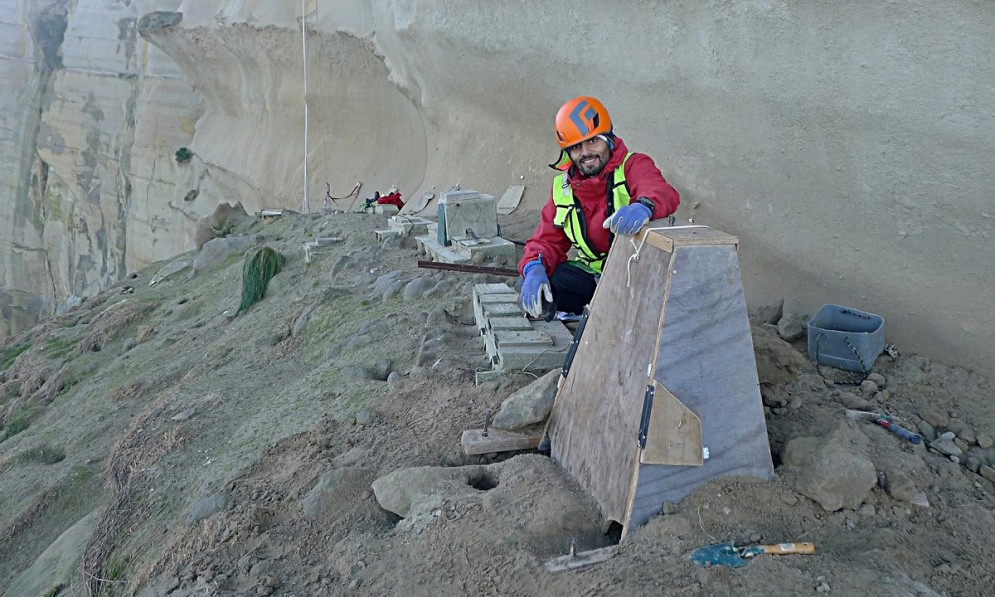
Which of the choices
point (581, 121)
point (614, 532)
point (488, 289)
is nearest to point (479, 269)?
point (488, 289)

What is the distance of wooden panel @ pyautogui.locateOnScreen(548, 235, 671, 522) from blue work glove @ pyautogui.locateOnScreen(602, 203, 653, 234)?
6cm

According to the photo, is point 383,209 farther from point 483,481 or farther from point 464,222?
point 483,481

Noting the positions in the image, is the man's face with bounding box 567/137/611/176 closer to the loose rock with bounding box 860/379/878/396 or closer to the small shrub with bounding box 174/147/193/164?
the loose rock with bounding box 860/379/878/396

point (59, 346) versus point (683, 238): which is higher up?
point (683, 238)

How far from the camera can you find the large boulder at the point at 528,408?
10.8 ft

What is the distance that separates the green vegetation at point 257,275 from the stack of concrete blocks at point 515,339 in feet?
12.6

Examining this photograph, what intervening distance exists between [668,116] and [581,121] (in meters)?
2.45

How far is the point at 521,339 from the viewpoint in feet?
12.8

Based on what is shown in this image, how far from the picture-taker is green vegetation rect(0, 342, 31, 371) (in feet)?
30.2

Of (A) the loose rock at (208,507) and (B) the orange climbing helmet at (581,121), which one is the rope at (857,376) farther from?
(A) the loose rock at (208,507)

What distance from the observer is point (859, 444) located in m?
2.81

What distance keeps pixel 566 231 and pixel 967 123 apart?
194 cm

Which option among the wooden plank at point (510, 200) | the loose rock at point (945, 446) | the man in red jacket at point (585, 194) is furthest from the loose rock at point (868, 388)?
the wooden plank at point (510, 200)

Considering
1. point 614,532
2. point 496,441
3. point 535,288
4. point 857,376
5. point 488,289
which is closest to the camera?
point 614,532
